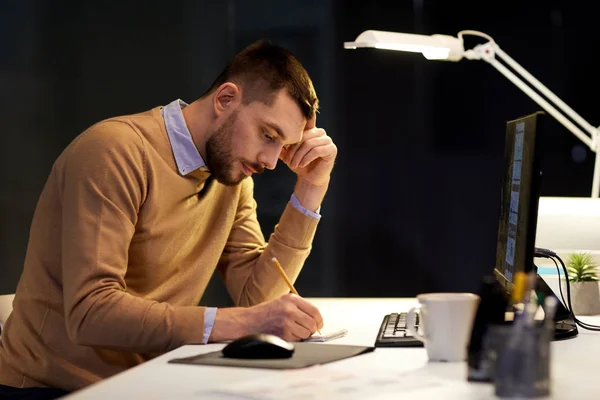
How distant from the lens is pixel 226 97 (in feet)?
6.27

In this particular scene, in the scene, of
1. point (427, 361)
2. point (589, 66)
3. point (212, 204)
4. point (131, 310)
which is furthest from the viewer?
point (589, 66)

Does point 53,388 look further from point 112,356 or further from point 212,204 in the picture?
point 212,204

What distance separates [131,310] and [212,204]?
0.51 metres

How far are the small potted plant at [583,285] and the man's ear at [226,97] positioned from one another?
87cm

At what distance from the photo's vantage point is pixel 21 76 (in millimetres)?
3514

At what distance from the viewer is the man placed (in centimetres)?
156

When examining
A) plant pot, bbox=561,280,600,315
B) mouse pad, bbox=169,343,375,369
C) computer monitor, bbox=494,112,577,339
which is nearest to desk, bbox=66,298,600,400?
mouse pad, bbox=169,343,375,369

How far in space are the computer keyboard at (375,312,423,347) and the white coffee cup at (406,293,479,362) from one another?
5.6 inches

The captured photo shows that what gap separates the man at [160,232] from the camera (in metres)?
1.56

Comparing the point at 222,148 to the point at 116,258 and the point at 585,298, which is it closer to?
the point at 116,258

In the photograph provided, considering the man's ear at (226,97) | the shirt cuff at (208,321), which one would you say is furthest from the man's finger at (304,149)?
the shirt cuff at (208,321)

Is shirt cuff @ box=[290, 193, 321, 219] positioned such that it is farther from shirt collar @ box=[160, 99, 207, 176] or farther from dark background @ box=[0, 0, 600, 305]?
dark background @ box=[0, 0, 600, 305]

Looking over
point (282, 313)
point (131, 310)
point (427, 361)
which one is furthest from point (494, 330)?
point (131, 310)

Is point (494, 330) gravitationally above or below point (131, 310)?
above
